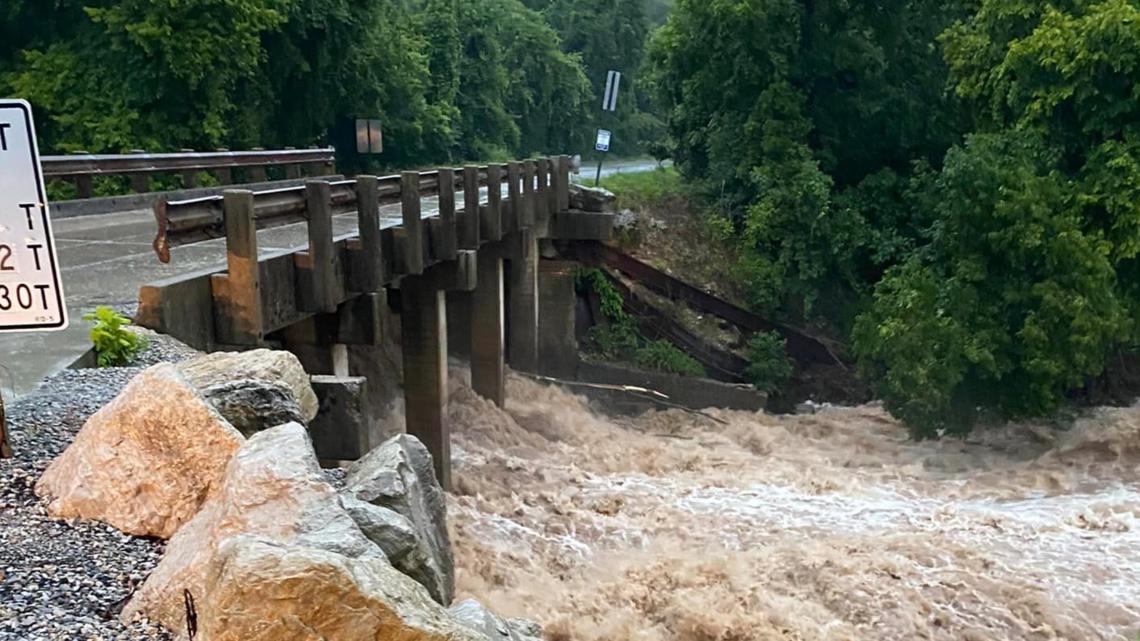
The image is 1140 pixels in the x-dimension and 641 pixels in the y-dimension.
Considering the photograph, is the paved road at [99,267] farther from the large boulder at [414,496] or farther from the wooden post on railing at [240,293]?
the large boulder at [414,496]

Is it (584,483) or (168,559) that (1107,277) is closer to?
(584,483)

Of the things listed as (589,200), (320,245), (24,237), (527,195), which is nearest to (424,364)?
(527,195)

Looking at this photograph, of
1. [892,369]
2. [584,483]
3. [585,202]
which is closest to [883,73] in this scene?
[585,202]

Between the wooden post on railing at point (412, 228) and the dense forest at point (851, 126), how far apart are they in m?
8.09

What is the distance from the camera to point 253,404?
4.08 metres

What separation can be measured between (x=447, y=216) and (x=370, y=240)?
2.22 metres

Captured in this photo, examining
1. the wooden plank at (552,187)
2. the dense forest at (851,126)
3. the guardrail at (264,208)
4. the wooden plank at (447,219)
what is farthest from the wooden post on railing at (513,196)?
the dense forest at (851,126)

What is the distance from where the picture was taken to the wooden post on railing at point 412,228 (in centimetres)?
956

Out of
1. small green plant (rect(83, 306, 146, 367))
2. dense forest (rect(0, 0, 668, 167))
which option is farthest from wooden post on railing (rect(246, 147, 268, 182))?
small green plant (rect(83, 306, 146, 367))

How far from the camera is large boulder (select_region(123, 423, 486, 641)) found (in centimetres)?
245

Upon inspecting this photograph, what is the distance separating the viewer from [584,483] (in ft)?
40.3

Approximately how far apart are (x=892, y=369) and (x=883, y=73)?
10.0 meters

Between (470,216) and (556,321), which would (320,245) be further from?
(556,321)

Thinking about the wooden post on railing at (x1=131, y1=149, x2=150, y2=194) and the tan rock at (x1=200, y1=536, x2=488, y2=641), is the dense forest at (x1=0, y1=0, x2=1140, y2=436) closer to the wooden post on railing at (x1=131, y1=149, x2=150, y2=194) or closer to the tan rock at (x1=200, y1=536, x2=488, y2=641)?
the wooden post on railing at (x1=131, y1=149, x2=150, y2=194)
